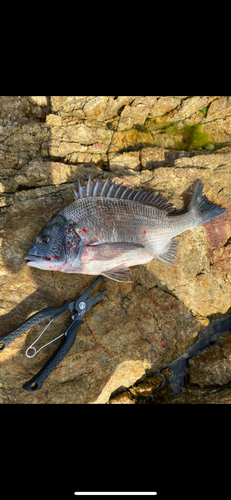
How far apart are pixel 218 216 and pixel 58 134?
340 cm

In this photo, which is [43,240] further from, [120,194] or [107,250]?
[120,194]

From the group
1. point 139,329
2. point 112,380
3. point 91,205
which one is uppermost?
point 91,205

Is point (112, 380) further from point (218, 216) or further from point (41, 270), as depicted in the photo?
point (218, 216)

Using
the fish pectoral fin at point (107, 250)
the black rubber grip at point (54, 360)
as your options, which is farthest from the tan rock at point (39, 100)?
the black rubber grip at point (54, 360)

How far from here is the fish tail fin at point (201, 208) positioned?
3930 mm

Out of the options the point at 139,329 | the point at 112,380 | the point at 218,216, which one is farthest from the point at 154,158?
the point at 112,380

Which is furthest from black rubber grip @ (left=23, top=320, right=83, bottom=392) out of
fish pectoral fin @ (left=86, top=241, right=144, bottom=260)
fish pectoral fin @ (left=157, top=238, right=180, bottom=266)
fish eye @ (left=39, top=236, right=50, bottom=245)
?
fish pectoral fin @ (left=157, top=238, right=180, bottom=266)

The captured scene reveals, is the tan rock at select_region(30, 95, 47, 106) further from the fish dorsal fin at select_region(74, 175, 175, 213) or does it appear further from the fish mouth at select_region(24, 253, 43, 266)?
the fish mouth at select_region(24, 253, 43, 266)

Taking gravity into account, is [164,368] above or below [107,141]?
below

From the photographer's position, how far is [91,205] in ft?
11.0

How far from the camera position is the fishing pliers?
109 inches

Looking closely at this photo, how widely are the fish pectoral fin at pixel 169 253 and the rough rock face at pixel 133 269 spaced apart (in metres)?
0.17

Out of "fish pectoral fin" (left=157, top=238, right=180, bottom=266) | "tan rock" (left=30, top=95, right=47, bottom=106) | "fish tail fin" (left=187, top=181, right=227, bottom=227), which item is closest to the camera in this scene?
"fish pectoral fin" (left=157, top=238, right=180, bottom=266)

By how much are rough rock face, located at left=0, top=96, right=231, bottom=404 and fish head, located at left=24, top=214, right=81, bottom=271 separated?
294 mm
